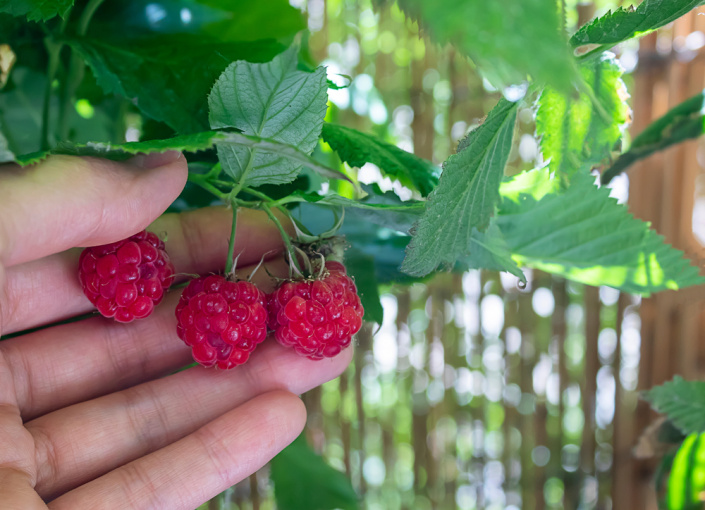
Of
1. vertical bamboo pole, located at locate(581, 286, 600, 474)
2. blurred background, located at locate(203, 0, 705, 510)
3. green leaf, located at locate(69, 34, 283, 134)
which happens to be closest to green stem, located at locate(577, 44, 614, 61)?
green leaf, located at locate(69, 34, 283, 134)

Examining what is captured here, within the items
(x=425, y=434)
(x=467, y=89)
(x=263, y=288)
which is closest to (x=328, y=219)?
(x=263, y=288)

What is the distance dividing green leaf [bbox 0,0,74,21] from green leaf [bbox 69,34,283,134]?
0.08 metres

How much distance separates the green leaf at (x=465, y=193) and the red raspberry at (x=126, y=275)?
0.19m

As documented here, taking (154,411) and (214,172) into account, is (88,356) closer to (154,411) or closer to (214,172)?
(154,411)

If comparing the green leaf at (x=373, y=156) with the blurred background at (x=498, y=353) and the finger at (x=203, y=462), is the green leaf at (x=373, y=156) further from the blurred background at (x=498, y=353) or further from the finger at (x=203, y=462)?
the blurred background at (x=498, y=353)

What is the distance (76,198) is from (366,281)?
234 mm

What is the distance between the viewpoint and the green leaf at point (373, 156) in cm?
37

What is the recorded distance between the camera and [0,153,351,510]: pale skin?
0.42 metres

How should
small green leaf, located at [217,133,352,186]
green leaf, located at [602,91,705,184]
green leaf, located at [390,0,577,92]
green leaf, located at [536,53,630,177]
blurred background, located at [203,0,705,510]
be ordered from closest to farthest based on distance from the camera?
green leaf, located at [390,0,577,92] → small green leaf, located at [217,133,352,186] → green leaf, located at [536,53,630,177] → green leaf, located at [602,91,705,184] → blurred background, located at [203,0,705,510]

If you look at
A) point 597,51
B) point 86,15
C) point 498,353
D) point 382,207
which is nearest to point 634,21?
point 597,51

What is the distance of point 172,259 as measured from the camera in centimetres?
47

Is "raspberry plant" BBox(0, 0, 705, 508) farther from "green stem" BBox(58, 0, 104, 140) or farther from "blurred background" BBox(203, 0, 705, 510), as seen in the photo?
"blurred background" BBox(203, 0, 705, 510)

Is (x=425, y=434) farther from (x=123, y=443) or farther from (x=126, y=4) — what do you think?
(x=126, y=4)

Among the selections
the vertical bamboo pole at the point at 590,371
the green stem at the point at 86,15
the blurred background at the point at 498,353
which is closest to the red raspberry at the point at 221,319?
the green stem at the point at 86,15
